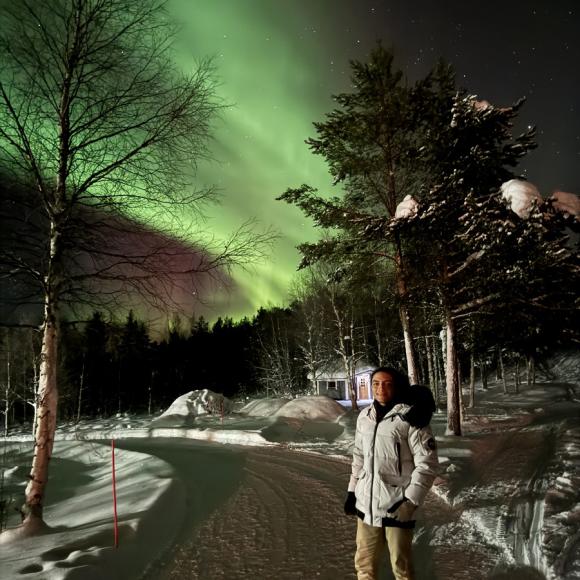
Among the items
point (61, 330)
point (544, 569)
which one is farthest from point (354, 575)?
point (61, 330)

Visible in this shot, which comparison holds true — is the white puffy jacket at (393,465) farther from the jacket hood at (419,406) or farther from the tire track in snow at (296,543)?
the tire track in snow at (296,543)

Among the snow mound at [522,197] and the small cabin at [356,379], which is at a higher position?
the snow mound at [522,197]

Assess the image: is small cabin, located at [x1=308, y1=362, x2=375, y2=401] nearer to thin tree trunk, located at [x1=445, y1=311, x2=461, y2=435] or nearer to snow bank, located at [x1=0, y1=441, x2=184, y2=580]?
thin tree trunk, located at [x1=445, y1=311, x2=461, y2=435]

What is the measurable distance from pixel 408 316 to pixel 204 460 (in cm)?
770

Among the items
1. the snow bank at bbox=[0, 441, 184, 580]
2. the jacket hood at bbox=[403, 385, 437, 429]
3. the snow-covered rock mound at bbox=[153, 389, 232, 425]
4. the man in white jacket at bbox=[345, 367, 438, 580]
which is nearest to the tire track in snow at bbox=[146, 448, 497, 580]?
the snow bank at bbox=[0, 441, 184, 580]

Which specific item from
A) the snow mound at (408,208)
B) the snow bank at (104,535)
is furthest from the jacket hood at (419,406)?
the snow mound at (408,208)

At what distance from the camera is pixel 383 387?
3344 mm

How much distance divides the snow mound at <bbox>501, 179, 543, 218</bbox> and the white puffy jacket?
8.19 meters

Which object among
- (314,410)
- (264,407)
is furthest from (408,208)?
(264,407)

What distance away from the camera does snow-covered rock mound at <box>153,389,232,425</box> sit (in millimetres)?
26491

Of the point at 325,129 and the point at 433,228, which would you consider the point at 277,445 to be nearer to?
the point at 433,228

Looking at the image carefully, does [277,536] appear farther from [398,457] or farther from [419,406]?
[419,406]

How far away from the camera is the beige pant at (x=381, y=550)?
3045mm

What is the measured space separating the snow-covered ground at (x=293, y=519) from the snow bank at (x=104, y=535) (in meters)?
0.02
